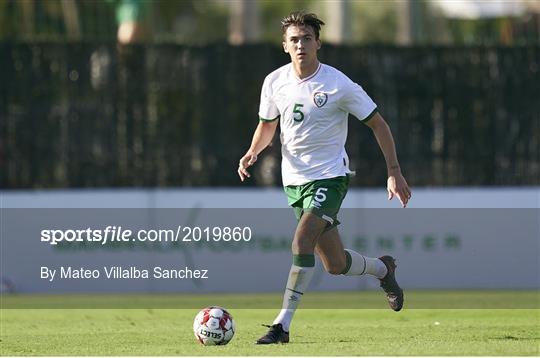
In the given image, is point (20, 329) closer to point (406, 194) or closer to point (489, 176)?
point (406, 194)

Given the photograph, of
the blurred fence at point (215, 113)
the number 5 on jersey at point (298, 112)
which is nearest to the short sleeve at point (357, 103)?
the number 5 on jersey at point (298, 112)

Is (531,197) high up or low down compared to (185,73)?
down

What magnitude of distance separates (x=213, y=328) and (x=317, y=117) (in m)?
1.79

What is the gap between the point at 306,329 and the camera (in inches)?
496

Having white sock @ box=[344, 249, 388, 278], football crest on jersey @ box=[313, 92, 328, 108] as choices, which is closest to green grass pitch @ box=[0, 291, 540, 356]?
white sock @ box=[344, 249, 388, 278]

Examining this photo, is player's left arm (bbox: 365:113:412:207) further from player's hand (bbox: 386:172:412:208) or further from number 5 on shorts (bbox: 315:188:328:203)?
number 5 on shorts (bbox: 315:188:328:203)

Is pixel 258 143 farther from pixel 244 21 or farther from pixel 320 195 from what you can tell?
pixel 244 21

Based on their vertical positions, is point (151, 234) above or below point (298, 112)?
below

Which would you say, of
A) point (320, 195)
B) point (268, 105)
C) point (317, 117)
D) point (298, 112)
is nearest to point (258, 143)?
point (268, 105)

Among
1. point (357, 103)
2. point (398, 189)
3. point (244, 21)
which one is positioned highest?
point (244, 21)

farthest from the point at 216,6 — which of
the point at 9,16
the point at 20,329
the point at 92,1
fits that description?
the point at 20,329

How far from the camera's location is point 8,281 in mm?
18578

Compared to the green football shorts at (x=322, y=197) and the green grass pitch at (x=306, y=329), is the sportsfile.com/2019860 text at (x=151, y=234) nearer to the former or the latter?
the green grass pitch at (x=306, y=329)

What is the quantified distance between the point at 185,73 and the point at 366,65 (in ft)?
7.95
